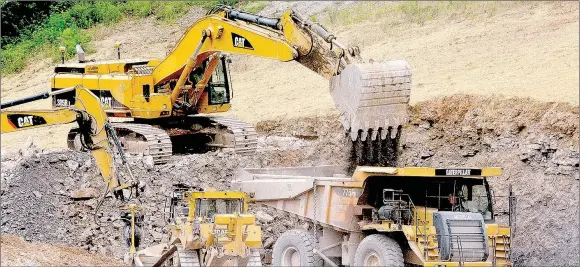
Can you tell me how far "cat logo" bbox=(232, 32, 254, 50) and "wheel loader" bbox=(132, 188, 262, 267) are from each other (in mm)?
4878

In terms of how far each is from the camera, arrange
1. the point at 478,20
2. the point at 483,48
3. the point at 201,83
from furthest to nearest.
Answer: the point at 478,20, the point at 483,48, the point at 201,83

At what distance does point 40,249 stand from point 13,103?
8.92ft

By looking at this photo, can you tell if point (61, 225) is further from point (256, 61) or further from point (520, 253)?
point (256, 61)

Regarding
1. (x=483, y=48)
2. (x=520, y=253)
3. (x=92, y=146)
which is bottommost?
(x=520, y=253)

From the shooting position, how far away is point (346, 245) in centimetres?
2261

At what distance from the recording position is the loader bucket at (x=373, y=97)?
23594 mm

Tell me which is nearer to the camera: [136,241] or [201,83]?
[136,241]

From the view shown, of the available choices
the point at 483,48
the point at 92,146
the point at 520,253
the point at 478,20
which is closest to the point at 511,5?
the point at 478,20

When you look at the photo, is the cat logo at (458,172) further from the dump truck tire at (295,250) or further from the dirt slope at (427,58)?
the dirt slope at (427,58)

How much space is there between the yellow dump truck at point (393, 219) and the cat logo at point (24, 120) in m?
4.62

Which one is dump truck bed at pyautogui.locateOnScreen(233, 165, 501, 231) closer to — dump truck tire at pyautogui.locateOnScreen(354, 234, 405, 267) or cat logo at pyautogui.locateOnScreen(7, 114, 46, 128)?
dump truck tire at pyautogui.locateOnScreen(354, 234, 405, 267)

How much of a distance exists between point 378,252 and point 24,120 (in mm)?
6879

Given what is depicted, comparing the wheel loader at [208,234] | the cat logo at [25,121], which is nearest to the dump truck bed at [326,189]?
the wheel loader at [208,234]

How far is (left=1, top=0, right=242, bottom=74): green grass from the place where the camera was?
4638 cm
